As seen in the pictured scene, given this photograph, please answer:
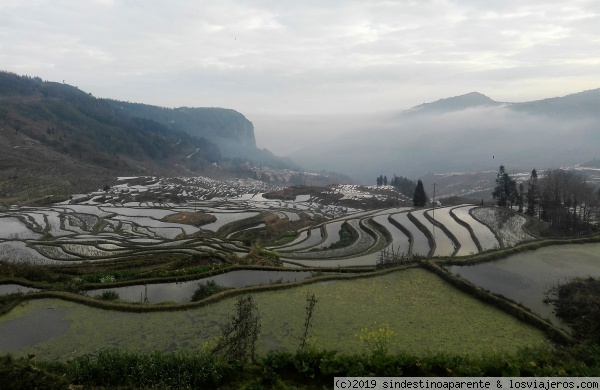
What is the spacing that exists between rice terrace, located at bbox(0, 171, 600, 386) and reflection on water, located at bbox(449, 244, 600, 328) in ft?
0.33

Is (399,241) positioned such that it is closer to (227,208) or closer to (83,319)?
(83,319)

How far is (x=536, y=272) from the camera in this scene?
20.5 m

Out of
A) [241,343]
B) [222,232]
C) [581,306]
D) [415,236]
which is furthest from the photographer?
[222,232]

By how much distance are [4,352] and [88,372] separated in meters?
5.28

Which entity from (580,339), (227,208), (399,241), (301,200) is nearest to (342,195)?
(301,200)

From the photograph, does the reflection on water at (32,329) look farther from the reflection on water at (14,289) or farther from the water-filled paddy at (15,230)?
the water-filled paddy at (15,230)

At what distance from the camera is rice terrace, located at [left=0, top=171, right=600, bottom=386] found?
13320mm

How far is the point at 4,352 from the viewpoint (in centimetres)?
1246

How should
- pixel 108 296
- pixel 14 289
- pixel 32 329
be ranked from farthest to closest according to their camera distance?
pixel 14 289, pixel 108 296, pixel 32 329

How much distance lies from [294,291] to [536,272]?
567 inches

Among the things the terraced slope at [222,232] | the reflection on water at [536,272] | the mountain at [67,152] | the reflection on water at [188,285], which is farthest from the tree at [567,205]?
the mountain at [67,152]

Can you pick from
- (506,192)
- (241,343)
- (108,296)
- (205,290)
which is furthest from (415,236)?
(506,192)

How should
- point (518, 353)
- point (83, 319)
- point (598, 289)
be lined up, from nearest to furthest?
1. point (518, 353)
2. point (83, 319)
3. point (598, 289)

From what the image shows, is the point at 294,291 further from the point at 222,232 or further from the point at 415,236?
the point at 222,232
